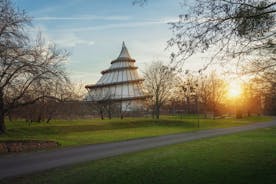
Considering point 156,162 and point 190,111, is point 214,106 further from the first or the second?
point 156,162

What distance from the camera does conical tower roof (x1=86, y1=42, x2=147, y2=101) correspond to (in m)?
95.1

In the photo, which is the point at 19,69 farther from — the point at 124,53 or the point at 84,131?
the point at 124,53

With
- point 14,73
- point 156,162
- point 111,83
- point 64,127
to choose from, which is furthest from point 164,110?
point 156,162

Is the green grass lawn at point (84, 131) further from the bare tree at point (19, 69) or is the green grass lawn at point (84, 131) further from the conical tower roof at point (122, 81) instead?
the conical tower roof at point (122, 81)

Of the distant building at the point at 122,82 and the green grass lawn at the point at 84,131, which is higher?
the distant building at the point at 122,82

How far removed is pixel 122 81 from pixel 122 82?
0.34 m

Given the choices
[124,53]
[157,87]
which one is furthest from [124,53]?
[157,87]

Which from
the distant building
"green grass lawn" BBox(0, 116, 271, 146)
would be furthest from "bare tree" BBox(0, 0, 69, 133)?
the distant building

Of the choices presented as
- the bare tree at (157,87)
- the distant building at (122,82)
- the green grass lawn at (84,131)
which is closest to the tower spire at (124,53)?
the distant building at (122,82)

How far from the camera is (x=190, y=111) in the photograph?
263ft

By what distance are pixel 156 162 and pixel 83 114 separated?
169ft

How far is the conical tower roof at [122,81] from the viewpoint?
312 ft

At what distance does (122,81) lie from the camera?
96500mm

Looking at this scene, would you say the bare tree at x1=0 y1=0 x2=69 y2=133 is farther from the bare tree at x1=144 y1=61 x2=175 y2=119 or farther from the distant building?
the distant building
